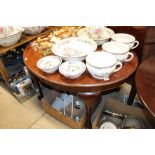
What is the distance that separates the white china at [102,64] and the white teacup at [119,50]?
33 mm

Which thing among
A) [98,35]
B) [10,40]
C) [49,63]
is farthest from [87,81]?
[10,40]

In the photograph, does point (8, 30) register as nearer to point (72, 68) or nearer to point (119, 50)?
point (72, 68)

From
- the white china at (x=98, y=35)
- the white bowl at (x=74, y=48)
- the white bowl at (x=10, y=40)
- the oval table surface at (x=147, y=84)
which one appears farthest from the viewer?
the white bowl at (x=10, y=40)

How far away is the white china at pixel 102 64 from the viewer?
897 millimetres

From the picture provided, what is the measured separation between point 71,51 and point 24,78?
2.53 feet

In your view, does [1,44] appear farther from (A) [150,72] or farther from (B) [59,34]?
(A) [150,72]

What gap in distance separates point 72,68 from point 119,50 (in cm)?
31

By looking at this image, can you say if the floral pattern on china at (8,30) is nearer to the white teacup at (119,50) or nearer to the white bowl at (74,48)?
the white bowl at (74,48)

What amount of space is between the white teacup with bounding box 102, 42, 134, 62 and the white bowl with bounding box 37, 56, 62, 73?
304 mm

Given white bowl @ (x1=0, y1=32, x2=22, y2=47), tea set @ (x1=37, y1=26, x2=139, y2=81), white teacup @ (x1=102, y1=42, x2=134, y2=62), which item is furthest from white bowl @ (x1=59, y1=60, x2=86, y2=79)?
white bowl @ (x1=0, y1=32, x2=22, y2=47)

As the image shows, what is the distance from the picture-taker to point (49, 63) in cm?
104

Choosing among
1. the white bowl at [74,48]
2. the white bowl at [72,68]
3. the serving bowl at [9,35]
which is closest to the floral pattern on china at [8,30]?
the serving bowl at [9,35]

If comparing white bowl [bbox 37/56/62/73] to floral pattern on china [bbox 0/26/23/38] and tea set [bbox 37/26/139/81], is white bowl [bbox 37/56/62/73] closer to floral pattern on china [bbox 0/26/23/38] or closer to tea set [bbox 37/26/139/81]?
tea set [bbox 37/26/139/81]

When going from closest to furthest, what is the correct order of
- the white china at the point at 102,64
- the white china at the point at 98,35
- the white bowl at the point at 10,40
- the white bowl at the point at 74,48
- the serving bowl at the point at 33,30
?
the white china at the point at 102,64
the white bowl at the point at 74,48
the white china at the point at 98,35
the white bowl at the point at 10,40
the serving bowl at the point at 33,30
